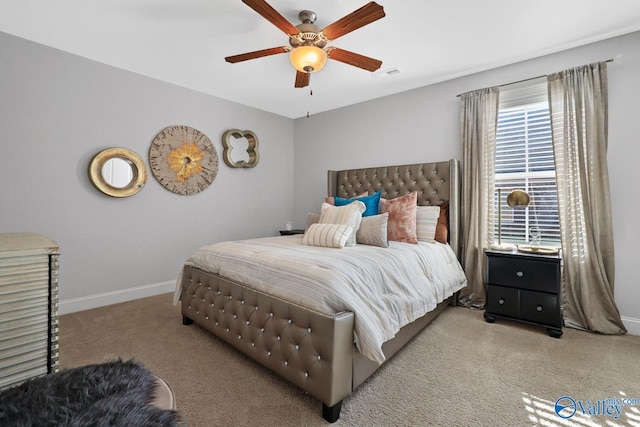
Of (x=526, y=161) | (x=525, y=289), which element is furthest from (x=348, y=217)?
(x=526, y=161)

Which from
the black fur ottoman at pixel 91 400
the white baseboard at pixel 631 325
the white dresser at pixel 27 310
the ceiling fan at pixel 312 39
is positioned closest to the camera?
the black fur ottoman at pixel 91 400

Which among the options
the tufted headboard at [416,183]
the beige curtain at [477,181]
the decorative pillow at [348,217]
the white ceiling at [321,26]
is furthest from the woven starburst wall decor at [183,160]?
the beige curtain at [477,181]

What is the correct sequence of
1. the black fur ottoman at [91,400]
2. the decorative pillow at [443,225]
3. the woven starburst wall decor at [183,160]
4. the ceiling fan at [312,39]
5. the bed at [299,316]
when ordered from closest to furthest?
the black fur ottoman at [91,400] < the bed at [299,316] < the ceiling fan at [312,39] < the decorative pillow at [443,225] < the woven starburst wall decor at [183,160]

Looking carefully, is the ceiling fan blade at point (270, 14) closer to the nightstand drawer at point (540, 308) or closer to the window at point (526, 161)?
the window at point (526, 161)

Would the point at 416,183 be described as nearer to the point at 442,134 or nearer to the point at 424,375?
the point at 442,134

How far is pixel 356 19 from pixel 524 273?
252cm

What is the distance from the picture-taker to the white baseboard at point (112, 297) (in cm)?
295

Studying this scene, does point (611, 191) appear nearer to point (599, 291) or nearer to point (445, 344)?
point (599, 291)

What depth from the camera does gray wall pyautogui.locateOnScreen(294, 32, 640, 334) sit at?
251cm

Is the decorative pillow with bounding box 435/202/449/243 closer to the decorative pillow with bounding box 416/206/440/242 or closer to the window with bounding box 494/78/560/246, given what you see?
the decorative pillow with bounding box 416/206/440/242

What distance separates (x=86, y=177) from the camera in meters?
3.06

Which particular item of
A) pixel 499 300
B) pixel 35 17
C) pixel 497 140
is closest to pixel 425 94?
pixel 497 140

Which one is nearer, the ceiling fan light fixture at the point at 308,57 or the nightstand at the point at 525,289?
the ceiling fan light fixture at the point at 308,57

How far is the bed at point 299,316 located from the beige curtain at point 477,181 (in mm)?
121
